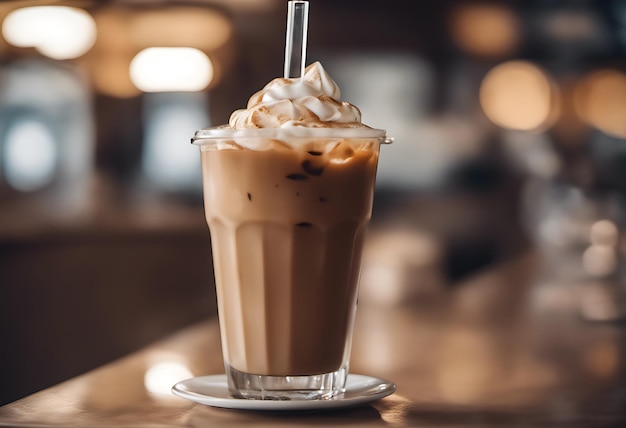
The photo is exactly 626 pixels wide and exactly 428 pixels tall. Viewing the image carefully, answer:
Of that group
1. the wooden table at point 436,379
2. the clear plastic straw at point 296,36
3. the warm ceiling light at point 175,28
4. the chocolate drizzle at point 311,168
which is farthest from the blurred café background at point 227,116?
the chocolate drizzle at point 311,168

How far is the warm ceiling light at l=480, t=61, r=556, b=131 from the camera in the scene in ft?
13.7

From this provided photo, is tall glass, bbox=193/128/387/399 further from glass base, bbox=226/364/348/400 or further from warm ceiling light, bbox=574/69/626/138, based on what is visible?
warm ceiling light, bbox=574/69/626/138

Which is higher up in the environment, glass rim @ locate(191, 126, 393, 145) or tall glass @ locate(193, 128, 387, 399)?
glass rim @ locate(191, 126, 393, 145)

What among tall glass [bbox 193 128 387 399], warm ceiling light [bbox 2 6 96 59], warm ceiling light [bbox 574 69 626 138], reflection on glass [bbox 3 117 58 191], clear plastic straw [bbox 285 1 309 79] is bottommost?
tall glass [bbox 193 128 387 399]

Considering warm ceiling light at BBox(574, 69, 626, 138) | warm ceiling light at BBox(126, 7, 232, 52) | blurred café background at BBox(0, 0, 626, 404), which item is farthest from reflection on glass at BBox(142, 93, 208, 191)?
warm ceiling light at BBox(574, 69, 626, 138)

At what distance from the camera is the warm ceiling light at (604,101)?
14.0ft

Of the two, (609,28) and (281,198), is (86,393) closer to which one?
(281,198)

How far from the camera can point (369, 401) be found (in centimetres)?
77

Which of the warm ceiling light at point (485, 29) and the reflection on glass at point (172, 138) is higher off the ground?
the warm ceiling light at point (485, 29)

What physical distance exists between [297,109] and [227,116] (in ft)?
10.8

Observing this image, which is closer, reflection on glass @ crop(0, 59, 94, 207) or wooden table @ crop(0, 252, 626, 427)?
wooden table @ crop(0, 252, 626, 427)

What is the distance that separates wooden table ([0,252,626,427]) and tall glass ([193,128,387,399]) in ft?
0.21

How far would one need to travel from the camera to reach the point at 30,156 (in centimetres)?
420

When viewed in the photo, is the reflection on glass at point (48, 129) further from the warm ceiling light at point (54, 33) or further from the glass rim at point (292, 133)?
the glass rim at point (292, 133)
